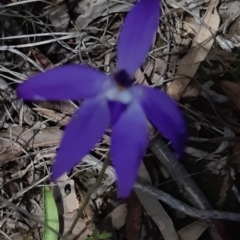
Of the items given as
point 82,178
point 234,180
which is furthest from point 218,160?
point 82,178

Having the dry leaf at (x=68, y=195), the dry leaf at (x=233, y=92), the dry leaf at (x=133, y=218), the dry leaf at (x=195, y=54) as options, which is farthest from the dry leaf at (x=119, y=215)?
the dry leaf at (x=233, y=92)

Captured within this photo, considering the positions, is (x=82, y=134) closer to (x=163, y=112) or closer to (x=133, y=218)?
(x=163, y=112)

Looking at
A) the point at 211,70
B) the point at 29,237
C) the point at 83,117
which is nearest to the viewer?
the point at 83,117

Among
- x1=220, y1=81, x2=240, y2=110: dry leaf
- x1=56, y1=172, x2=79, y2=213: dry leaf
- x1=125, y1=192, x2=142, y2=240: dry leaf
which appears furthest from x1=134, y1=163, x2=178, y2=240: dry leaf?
x1=220, y1=81, x2=240, y2=110: dry leaf

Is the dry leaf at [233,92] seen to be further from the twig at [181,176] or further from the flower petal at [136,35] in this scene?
the flower petal at [136,35]

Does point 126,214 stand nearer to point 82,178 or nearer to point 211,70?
point 82,178

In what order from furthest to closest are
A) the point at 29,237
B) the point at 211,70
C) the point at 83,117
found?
1. the point at 211,70
2. the point at 29,237
3. the point at 83,117

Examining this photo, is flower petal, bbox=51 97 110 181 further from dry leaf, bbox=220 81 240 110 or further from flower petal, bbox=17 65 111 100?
dry leaf, bbox=220 81 240 110
